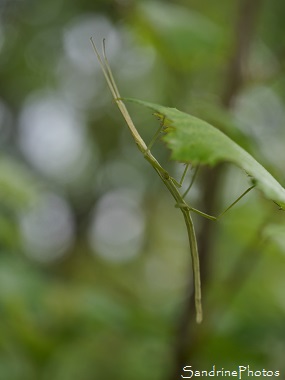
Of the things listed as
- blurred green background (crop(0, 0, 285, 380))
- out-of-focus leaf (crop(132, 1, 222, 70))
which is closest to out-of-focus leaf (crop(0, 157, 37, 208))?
blurred green background (crop(0, 0, 285, 380))

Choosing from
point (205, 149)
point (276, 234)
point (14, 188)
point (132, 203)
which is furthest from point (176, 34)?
point (132, 203)

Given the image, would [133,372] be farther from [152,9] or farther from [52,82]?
[52,82]

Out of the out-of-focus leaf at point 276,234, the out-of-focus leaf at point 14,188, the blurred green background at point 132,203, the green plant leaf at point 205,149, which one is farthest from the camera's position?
the out-of-focus leaf at point 14,188

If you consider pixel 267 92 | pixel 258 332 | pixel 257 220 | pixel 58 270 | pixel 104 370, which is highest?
pixel 267 92

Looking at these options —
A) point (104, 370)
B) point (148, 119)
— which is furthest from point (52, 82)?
point (104, 370)

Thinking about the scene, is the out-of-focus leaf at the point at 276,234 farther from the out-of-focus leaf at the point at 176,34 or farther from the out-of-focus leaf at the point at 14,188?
the out-of-focus leaf at the point at 14,188

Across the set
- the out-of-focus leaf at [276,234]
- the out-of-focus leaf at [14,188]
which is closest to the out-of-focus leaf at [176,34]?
the out-of-focus leaf at [14,188]

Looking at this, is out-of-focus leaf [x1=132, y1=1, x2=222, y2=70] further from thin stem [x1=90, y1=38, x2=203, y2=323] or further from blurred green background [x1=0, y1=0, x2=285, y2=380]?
thin stem [x1=90, y1=38, x2=203, y2=323]
